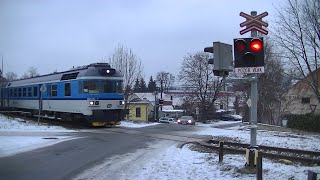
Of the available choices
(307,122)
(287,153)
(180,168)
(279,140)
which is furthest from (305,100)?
(180,168)

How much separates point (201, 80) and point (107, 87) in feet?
146

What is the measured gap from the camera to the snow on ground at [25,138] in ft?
52.3

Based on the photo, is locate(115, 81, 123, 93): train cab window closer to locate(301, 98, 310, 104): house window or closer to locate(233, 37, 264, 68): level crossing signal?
locate(233, 37, 264, 68): level crossing signal

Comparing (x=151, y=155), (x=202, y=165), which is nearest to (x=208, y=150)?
(x=151, y=155)

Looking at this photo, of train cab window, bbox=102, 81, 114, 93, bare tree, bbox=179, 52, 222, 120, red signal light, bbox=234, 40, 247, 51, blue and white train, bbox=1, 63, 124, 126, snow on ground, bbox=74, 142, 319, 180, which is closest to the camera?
red signal light, bbox=234, 40, 247, 51

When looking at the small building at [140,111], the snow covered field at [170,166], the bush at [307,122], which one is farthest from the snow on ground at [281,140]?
the small building at [140,111]

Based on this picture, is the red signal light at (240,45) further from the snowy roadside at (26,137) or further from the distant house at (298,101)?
the distant house at (298,101)

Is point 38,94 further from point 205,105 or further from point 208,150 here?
point 205,105

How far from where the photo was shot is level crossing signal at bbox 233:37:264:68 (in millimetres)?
10242

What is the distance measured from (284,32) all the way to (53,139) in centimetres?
1745

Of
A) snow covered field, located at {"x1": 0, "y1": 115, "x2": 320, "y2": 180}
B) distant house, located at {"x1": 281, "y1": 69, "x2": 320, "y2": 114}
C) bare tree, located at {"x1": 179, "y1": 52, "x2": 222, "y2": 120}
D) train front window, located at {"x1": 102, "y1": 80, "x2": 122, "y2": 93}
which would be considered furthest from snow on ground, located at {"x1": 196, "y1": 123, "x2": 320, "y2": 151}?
bare tree, located at {"x1": 179, "y1": 52, "x2": 222, "y2": 120}

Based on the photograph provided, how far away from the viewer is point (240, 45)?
10352mm

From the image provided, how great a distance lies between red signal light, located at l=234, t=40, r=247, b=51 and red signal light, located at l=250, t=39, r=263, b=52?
0.17m

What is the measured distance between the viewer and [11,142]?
57.5ft
